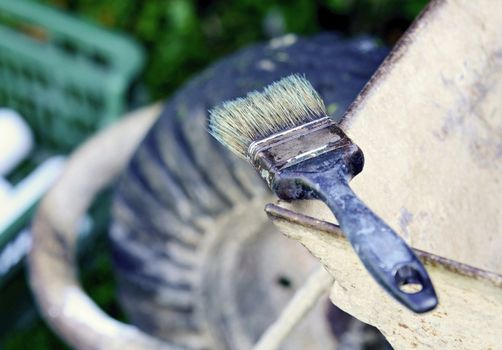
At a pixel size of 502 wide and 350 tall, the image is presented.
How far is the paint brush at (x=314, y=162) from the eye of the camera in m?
0.57

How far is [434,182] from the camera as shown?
83cm

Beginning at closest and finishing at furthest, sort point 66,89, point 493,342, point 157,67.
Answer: point 493,342, point 66,89, point 157,67

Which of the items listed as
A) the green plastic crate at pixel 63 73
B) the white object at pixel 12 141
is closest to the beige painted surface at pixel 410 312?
the green plastic crate at pixel 63 73

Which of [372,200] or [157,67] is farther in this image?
[157,67]

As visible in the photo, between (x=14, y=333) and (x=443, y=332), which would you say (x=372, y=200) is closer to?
(x=443, y=332)

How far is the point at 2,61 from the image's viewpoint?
1.79 m

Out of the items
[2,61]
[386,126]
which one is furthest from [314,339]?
[2,61]

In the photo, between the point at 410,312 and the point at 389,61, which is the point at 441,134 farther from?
the point at 410,312

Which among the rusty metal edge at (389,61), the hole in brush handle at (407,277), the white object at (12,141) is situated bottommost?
the white object at (12,141)

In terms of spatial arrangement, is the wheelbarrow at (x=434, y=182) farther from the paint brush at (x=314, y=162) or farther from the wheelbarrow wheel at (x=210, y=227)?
the wheelbarrow wheel at (x=210, y=227)

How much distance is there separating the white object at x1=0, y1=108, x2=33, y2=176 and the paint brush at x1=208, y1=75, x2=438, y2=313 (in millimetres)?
1033

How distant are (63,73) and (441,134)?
41.0 inches

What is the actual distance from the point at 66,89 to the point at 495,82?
3.37ft

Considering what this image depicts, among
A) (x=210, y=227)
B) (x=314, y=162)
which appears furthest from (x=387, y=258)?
(x=210, y=227)
